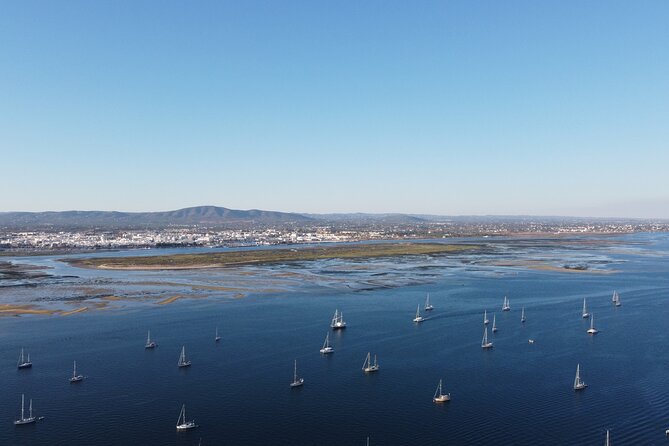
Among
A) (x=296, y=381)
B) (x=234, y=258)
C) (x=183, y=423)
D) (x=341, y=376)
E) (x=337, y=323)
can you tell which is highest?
(x=234, y=258)

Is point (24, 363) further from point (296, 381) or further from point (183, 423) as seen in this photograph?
point (296, 381)

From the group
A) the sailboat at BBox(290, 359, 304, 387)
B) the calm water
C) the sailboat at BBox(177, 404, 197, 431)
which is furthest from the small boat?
the sailboat at BBox(290, 359, 304, 387)

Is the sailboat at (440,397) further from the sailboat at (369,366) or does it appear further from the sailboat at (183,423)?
the sailboat at (183,423)

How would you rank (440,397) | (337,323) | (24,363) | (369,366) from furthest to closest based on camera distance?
(337,323) < (24,363) < (369,366) < (440,397)

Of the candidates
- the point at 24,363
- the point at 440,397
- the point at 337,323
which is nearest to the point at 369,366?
the point at 440,397

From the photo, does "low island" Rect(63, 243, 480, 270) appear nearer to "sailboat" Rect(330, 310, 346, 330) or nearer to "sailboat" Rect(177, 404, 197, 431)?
"sailboat" Rect(330, 310, 346, 330)

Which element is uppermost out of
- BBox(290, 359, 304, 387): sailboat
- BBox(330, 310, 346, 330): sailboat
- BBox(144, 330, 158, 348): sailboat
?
BBox(330, 310, 346, 330): sailboat

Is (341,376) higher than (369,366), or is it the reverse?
(369,366)

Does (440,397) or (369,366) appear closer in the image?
(440,397)

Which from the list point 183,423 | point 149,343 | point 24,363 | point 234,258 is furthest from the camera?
point 234,258

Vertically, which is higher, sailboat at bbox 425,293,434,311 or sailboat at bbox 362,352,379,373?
sailboat at bbox 425,293,434,311
